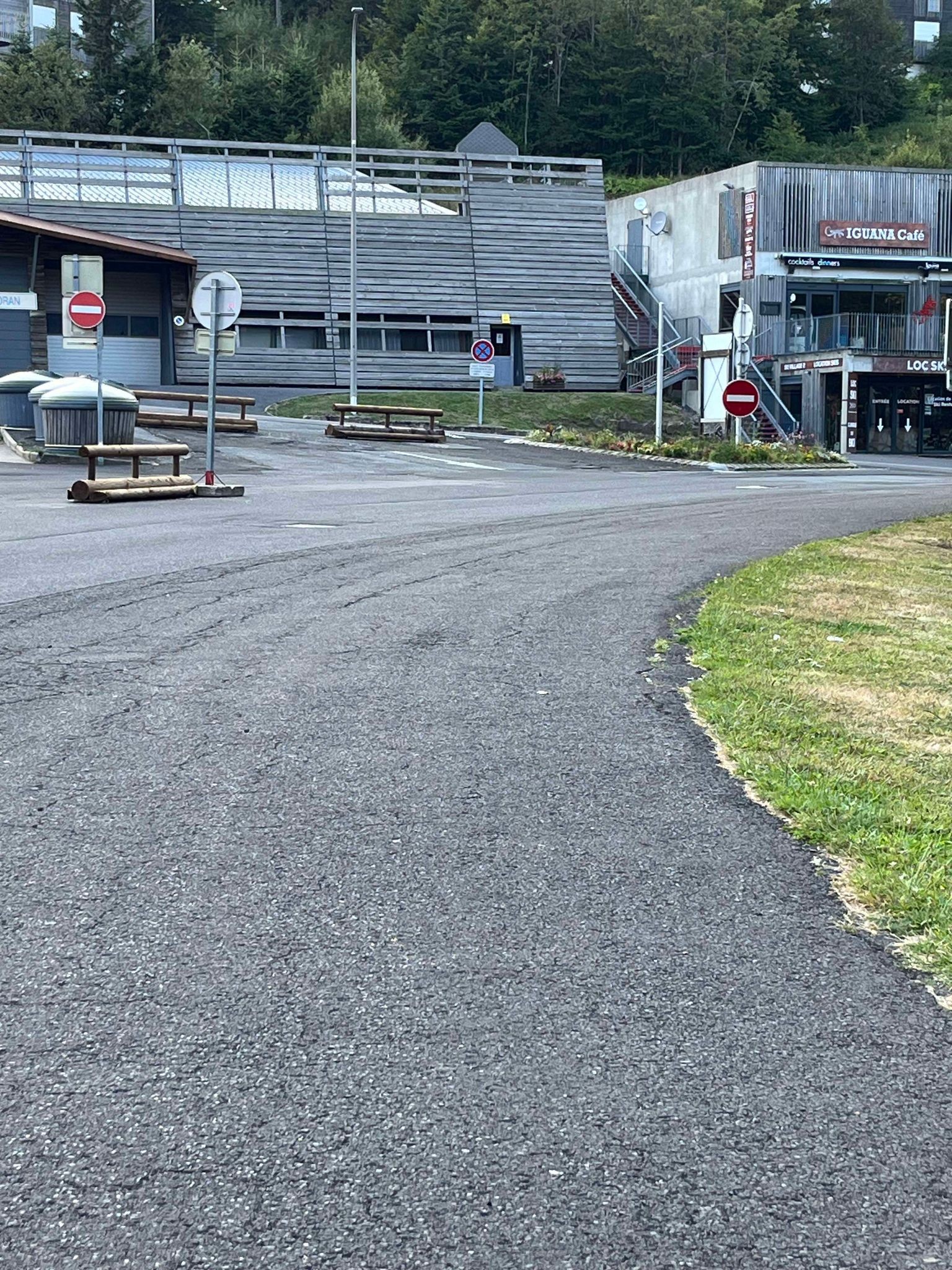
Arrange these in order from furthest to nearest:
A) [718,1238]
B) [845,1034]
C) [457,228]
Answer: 1. [457,228]
2. [845,1034]
3. [718,1238]

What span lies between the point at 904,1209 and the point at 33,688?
5566 mm

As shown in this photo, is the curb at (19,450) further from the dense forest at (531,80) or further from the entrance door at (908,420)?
the dense forest at (531,80)

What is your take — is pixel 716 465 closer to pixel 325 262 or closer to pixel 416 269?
pixel 416 269

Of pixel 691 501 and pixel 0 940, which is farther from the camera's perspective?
pixel 691 501

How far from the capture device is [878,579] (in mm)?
13320

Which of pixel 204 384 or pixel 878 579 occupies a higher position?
pixel 204 384

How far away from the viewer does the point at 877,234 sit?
56.2m

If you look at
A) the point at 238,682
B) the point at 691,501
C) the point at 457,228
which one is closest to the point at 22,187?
the point at 457,228

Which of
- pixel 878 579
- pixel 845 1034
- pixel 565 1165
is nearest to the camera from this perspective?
pixel 565 1165

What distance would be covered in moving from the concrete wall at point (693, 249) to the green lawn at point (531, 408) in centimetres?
682

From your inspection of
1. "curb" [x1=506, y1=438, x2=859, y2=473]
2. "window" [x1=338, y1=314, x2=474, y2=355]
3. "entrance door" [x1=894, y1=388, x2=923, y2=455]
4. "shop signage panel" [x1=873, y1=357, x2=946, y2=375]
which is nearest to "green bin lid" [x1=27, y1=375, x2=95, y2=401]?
"curb" [x1=506, y1=438, x2=859, y2=473]

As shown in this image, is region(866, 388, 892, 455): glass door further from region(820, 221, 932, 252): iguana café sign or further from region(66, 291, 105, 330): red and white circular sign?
region(66, 291, 105, 330): red and white circular sign

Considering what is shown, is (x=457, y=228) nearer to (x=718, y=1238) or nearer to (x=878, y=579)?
(x=878, y=579)

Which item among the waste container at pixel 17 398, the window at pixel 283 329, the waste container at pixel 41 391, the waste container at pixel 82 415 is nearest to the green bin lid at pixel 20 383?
the waste container at pixel 17 398
